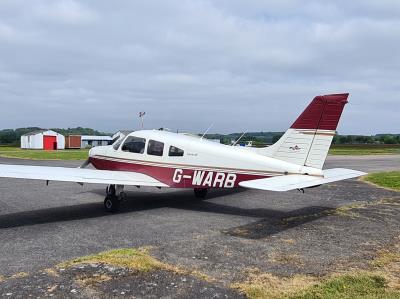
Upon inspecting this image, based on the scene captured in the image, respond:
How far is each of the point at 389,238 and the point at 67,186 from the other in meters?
13.1

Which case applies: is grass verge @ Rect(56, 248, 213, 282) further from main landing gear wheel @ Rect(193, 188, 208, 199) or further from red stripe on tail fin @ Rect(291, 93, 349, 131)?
Answer: main landing gear wheel @ Rect(193, 188, 208, 199)

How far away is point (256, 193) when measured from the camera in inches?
607

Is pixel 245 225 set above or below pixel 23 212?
above

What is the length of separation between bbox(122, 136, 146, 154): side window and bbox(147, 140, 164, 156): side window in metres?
0.28

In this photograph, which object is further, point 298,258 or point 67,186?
point 67,186

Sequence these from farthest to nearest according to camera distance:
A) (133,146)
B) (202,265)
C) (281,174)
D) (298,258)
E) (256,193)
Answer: (256,193), (133,146), (281,174), (298,258), (202,265)

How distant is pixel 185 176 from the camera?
1218 centimetres

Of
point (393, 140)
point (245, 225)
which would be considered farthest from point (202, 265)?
point (393, 140)

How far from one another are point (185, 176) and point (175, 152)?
85cm

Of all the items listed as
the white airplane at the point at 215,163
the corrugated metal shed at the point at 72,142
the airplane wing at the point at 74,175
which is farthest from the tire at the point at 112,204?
the corrugated metal shed at the point at 72,142

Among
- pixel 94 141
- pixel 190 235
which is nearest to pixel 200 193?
pixel 190 235

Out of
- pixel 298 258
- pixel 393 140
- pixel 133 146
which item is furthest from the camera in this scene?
pixel 393 140

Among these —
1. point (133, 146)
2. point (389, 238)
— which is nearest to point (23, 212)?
point (133, 146)

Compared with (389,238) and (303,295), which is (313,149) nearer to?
(389,238)
